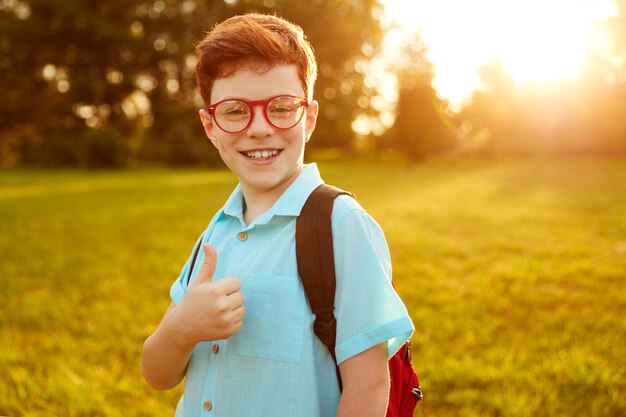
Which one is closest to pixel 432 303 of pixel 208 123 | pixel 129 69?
pixel 208 123

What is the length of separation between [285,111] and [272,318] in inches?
22.9

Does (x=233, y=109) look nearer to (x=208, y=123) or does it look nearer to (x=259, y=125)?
(x=259, y=125)

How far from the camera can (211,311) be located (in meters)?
1.42

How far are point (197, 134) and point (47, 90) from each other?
32.3 ft

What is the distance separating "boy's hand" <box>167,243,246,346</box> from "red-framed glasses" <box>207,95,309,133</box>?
37 cm

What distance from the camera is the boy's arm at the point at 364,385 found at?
55.6 inches

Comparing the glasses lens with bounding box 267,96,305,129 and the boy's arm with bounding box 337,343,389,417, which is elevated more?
the glasses lens with bounding box 267,96,305,129

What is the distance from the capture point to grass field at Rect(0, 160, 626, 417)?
123 inches

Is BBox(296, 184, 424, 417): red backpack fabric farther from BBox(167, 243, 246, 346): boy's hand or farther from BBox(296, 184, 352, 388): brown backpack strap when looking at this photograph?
BBox(167, 243, 246, 346): boy's hand

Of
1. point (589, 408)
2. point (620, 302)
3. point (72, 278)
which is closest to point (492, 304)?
point (620, 302)

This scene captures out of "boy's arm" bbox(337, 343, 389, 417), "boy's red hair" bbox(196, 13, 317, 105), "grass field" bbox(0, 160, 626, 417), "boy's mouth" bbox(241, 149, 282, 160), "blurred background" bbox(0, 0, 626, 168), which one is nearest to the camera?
"boy's arm" bbox(337, 343, 389, 417)

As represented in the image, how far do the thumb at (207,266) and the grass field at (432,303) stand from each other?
1795mm

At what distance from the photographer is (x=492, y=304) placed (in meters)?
4.73

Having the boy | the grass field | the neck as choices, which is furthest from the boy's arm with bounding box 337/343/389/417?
the grass field
